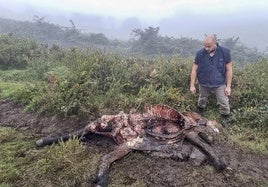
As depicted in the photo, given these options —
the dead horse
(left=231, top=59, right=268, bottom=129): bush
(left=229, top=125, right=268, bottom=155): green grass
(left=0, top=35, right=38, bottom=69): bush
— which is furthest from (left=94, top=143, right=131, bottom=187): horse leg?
(left=0, top=35, right=38, bottom=69): bush

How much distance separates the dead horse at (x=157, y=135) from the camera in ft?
20.7

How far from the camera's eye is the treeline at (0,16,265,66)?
24.5 meters

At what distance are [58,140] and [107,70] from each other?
12.2 feet

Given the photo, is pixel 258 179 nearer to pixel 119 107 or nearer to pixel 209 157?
pixel 209 157

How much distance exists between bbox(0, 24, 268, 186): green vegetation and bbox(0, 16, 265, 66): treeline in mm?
10433

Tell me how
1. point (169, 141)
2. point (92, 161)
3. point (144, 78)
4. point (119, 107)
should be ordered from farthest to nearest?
point (144, 78) < point (119, 107) < point (169, 141) < point (92, 161)

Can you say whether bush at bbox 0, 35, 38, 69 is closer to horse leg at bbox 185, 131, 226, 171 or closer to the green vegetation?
the green vegetation

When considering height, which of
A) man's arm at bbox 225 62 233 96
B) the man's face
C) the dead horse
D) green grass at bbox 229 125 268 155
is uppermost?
the man's face

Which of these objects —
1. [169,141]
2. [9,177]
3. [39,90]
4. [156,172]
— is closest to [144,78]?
[39,90]

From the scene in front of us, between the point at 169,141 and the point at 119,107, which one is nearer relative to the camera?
the point at 169,141

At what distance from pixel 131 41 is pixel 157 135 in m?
25.9

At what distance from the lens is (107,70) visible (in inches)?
398

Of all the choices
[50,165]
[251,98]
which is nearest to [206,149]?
[50,165]

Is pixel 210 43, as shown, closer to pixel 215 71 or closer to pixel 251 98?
pixel 215 71
